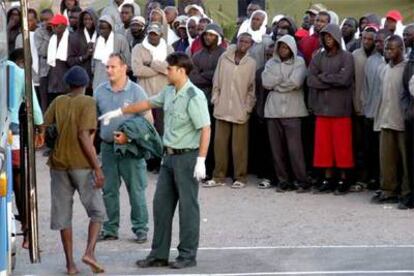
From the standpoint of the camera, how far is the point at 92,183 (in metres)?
10.9

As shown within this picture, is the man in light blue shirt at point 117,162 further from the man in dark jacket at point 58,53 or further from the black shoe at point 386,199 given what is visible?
the man in dark jacket at point 58,53

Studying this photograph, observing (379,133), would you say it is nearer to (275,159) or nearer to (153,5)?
(275,159)

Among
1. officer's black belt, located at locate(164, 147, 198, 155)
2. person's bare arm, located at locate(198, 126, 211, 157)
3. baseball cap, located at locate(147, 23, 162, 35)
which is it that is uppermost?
baseball cap, located at locate(147, 23, 162, 35)

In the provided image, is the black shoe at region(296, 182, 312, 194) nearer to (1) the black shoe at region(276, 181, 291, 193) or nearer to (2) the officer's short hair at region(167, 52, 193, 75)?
(1) the black shoe at region(276, 181, 291, 193)

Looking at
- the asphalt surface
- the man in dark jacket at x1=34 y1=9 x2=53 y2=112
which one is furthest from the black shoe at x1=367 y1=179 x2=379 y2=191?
the man in dark jacket at x1=34 y1=9 x2=53 y2=112

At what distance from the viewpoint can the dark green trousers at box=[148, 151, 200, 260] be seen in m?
11.0

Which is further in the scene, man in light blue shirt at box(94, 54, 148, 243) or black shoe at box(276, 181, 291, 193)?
black shoe at box(276, 181, 291, 193)

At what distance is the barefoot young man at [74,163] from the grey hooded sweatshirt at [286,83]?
14.3 ft

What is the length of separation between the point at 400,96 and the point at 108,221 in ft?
12.5

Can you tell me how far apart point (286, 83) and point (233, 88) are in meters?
0.73

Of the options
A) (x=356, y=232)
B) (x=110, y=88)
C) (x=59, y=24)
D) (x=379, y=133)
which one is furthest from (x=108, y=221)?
(x=59, y=24)

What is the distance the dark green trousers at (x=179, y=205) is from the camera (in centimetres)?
1102

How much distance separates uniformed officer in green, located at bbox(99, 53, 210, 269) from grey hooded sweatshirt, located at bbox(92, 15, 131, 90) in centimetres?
551

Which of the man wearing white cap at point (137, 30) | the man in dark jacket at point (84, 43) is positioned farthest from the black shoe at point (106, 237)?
the man in dark jacket at point (84, 43)
